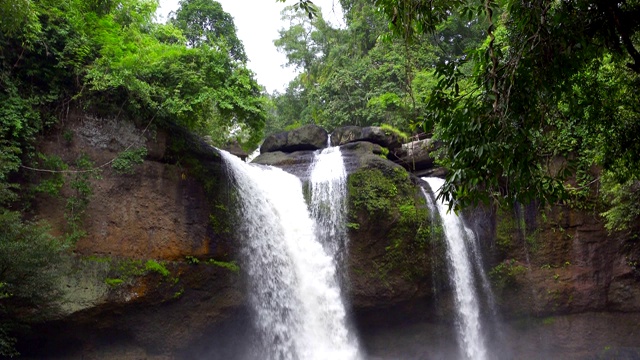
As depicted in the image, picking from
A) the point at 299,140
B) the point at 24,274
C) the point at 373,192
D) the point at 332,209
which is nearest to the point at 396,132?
the point at 299,140

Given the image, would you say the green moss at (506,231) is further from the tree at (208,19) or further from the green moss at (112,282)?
the tree at (208,19)

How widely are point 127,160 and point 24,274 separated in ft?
12.0

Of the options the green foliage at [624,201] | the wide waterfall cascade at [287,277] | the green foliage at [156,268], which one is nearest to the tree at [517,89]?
the green foliage at [624,201]

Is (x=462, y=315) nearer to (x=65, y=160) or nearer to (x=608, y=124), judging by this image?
(x=608, y=124)

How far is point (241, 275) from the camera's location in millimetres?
11922

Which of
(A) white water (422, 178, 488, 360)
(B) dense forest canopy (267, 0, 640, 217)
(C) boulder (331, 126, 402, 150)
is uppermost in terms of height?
(C) boulder (331, 126, 402, 150)

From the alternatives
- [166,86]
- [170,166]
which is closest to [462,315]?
[170,166]

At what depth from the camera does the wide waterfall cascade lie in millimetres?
11891

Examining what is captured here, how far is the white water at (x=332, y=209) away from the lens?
1357 cm

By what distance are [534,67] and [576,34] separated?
19.9 inches

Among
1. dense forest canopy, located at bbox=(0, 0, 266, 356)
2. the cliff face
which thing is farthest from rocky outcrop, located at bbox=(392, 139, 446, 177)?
dense forest canopy, located at bbox=(0, 0, 266, 356)

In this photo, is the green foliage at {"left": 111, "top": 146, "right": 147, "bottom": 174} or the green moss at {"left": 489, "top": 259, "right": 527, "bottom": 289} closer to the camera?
the green foliage at {"left": 111, "top": 146, "right": 147, "bottom": 174}

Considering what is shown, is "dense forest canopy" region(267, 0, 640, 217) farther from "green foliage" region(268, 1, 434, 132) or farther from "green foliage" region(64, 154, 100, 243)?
"green foliage" region(268, 1, 434, 132)

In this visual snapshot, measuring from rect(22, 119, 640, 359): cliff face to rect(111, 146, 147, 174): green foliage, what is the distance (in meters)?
0.15
